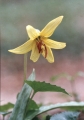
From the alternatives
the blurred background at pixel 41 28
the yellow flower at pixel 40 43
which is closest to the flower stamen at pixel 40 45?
the yellow flower at pixel 40 43

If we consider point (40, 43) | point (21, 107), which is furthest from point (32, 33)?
point (21, 107)

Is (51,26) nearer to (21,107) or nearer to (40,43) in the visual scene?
(40,43)

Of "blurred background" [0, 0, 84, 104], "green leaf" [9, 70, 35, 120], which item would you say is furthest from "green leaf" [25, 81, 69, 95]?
"blurred background" [0, 0, 84, 104]

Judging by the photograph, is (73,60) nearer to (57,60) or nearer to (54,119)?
(57,60)

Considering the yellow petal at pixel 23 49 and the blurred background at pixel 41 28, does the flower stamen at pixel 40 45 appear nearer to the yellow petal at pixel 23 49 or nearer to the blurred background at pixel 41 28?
the yellow petal at pixel 23 49

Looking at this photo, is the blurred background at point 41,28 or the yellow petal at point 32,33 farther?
the blurred background at point 41,28

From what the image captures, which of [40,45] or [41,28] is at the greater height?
[41,28]
